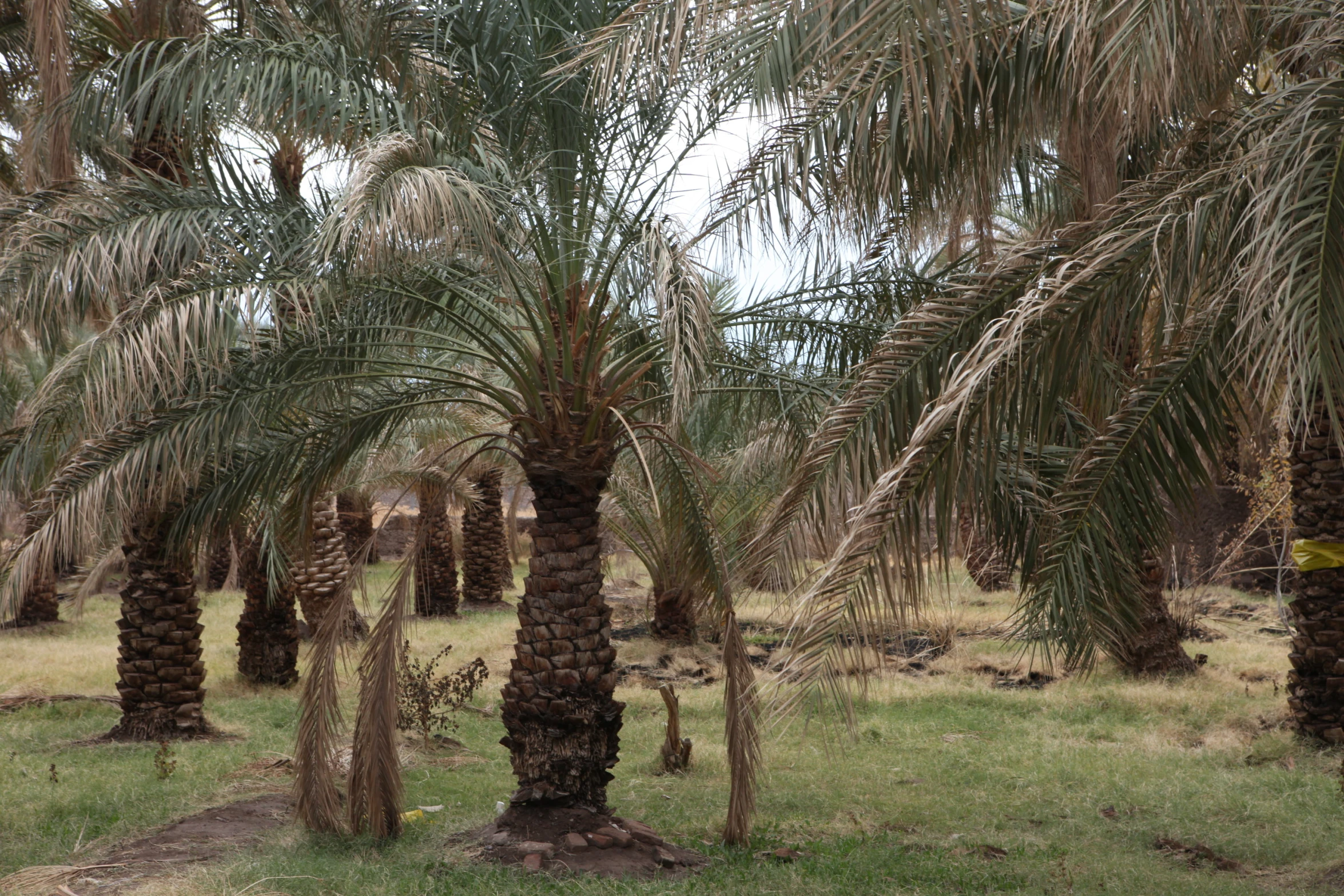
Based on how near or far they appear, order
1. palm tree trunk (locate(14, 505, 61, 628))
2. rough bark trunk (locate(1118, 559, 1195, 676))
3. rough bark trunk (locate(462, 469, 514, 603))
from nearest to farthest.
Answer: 1. rough bark trunk (locate(1118, 559, 1195, 676))
2. palm tree trunk (locate(14, 505, 61, 628))
3. rough bark trunk (locate(462, 469, 514, 603))

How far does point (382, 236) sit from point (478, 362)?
7.33m

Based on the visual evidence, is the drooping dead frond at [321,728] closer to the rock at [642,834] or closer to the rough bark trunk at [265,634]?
the rock at [642,834]

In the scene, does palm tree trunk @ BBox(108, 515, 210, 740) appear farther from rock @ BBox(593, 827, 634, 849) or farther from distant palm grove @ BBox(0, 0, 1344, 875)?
rock @ BBox(593, 827, 634, 849)

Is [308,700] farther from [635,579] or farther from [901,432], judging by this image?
[635,579]

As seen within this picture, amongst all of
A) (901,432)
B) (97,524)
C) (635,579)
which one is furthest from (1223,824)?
(635,579)

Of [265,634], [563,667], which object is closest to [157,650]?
[265,634]

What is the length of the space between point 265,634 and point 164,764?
5090mm

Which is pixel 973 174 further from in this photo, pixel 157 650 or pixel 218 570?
pixel 218 570

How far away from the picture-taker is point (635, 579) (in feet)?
86.7

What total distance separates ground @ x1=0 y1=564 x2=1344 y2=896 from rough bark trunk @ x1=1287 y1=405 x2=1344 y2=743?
37 centimetres

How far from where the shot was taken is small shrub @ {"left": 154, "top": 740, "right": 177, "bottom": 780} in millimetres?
A: 8852

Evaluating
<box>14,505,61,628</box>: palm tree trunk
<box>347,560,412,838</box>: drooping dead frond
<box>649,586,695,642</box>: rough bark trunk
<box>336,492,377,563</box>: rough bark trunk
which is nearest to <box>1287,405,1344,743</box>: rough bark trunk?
<box>347,560,412,838</box>: drooping dead frond

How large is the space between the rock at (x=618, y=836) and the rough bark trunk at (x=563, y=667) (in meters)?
0.28

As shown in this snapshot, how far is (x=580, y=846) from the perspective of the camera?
23.0 ft
